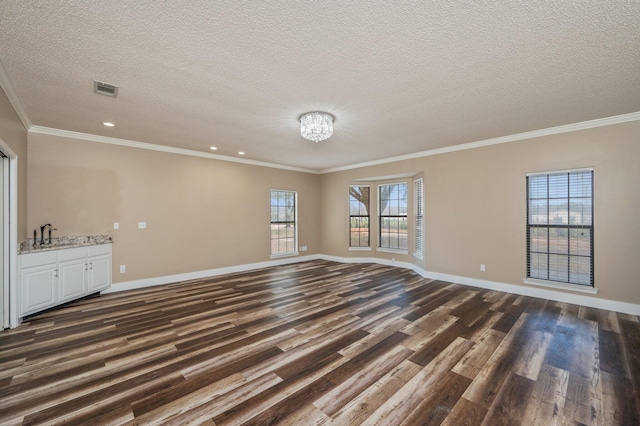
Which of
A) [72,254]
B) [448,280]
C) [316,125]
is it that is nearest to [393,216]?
[448,280]

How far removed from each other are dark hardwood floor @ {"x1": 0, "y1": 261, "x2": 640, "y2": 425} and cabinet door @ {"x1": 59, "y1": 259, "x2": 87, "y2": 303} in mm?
178

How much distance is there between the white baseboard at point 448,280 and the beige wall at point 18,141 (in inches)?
66.2

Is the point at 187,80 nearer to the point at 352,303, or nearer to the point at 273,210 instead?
the point at 352,303

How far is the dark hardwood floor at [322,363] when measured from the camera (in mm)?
1780

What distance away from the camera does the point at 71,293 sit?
12.7 ft

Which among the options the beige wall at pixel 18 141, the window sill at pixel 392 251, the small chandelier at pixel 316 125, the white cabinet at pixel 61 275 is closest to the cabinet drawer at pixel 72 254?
the white cabinet at pixel 61 275

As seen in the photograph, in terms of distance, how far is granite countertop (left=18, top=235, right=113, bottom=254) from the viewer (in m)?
3.48

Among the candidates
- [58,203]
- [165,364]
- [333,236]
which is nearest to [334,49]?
[165,364]

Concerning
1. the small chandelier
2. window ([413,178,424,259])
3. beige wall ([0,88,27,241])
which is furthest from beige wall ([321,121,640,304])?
beige wall ([0,88,27,241])

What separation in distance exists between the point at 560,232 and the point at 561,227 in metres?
0.08

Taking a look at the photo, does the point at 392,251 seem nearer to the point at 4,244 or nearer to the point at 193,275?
the point at 193,275

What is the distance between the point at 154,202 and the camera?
5.05 metres

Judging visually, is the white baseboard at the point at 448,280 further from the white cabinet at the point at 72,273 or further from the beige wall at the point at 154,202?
the white cabinet at the point at 72,273

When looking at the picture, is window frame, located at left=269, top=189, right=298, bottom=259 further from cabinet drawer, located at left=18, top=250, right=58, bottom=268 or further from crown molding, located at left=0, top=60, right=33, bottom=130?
crown molding, located at left=0, top=60, right=33, bottom=130
